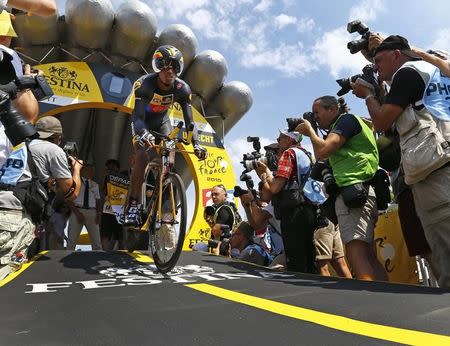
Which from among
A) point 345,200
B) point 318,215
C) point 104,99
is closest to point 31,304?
point 345,200

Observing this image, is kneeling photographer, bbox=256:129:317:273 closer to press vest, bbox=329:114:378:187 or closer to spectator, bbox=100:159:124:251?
press vest, bbox=329:114:378:187

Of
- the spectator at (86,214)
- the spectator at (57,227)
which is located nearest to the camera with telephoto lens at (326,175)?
the spectator at (86,214)

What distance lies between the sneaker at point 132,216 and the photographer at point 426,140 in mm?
2478

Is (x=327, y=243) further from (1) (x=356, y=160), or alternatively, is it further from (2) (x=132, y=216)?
(2) (x=132, y=216)

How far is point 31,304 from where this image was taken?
204cm

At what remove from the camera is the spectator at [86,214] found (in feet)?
21.6

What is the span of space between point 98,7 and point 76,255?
21.0ft

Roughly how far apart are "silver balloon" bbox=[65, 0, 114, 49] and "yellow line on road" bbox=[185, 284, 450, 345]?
8.13 m

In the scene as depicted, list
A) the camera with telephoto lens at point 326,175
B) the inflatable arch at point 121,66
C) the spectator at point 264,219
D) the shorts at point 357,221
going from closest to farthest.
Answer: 1. the shorts at point 357,221
2. the camera with telephoto lens at point 326,175
3. the spectator at point 264,219
4. the inflatable arch at point 121,66

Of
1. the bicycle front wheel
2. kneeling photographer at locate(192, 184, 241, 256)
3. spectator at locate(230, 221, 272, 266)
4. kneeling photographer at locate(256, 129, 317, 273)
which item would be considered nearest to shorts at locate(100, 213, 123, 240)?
kneeling photographer at locate(192, 184, 241, 256)

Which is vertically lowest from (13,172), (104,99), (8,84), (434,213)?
(434,213)

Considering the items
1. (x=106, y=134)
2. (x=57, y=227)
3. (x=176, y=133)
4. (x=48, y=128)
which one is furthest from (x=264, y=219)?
(x=106, y=134)

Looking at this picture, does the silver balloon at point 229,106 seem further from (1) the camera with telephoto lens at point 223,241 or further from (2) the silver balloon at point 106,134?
(1) the camera with telephoto lens at point 223,241

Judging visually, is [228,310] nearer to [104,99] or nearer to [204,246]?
[204,246]
